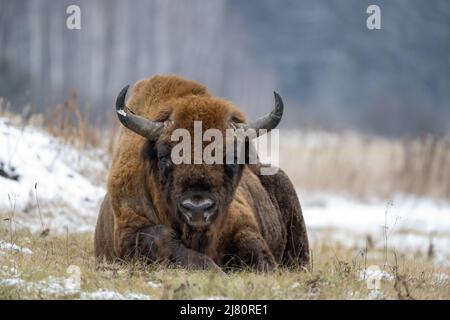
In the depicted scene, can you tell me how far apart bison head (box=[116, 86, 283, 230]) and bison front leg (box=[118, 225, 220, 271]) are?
21cm

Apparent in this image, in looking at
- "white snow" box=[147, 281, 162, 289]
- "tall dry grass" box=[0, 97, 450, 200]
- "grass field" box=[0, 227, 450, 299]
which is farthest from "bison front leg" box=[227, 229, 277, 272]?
"tall dry grass" box=[0, 97, 450, 200]

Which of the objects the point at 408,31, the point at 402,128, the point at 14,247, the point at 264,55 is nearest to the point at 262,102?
the point at 402,128

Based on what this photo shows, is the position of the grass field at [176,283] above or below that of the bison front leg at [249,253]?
above

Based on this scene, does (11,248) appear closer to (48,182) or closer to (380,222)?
(48,182)

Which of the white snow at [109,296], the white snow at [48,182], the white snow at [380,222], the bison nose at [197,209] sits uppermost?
the bison nose at [197,209]

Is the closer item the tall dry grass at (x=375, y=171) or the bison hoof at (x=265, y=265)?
the bison hoof at (x=265, y=265)

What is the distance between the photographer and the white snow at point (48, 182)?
12484 millimetres

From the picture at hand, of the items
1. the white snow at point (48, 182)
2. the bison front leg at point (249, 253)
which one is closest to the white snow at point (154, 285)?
the bison front leg at point (249, 253)

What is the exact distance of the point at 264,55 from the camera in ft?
232

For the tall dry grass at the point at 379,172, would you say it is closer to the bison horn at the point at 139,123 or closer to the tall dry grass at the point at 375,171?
the tall dry grass at the point at 375,171

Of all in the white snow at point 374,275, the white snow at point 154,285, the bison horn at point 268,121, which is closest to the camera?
the white snow at point 154,285

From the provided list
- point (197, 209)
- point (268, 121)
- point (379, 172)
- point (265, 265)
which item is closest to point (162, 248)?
point (197, 209)

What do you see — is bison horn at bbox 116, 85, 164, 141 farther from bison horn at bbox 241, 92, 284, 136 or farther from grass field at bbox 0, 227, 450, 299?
grass field at bbox 0, 227, 450, 299

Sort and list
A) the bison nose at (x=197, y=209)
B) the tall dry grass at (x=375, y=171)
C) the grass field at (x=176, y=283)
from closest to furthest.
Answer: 1. the grass field at (x=176, y=283)
2. the bison nose at (x=197, y=209)
3. the tall dry grass at (x=375, y=171)
